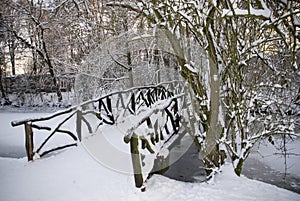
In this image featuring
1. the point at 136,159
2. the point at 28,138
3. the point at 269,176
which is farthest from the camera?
the point at 269,176

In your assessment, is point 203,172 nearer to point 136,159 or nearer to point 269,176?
point 269,176

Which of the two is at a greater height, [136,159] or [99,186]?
[136,159]

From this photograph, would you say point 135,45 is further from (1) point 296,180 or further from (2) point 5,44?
(1) point 296,180

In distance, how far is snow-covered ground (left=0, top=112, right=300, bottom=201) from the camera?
1945 mm

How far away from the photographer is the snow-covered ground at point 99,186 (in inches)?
76.6

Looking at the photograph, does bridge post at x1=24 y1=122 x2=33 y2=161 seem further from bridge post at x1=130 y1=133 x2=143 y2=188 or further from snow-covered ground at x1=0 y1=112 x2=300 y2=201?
bridge post at x1=130 y1=133 x2=143 y2=188

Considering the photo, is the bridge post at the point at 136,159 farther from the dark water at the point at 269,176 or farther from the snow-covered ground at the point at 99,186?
the dark water at the point at 269,176

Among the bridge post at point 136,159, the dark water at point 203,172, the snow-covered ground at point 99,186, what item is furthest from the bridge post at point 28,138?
the dark water at point 203,172

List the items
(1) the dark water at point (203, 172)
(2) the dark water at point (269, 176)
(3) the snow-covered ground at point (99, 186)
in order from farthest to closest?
(2) the dark water at point (269, 176), (1) the dark water at point (203, 172), (3) the snow-covered ground at point (99, 186)

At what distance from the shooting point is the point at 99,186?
2.07m

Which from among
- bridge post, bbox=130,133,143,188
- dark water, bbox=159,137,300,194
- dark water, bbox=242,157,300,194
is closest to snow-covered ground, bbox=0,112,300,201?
bridge post, bbox=130,133,143,188

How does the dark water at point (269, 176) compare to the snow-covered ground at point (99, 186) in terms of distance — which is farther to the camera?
the dark water at point (269, 176)

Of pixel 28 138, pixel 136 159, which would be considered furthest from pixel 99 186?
pixel 28 138

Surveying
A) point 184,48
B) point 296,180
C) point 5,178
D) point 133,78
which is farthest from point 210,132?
point 133,78
